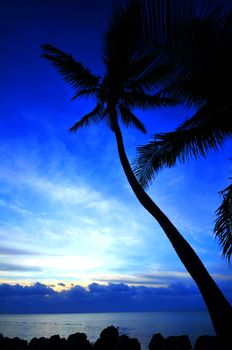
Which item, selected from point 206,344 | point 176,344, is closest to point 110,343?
point 176,344

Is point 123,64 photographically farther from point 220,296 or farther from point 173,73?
point 220,296

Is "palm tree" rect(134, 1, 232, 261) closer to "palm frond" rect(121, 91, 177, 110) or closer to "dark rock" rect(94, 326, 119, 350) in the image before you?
"palm frond" rect(121, 91, 177, 110)

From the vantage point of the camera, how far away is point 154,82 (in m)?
4.93

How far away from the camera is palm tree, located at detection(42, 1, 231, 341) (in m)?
3.96

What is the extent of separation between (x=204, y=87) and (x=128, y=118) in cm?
604

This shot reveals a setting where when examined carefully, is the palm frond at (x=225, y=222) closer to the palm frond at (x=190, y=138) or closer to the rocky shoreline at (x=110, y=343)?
the palm frond at (x=190, y=138)

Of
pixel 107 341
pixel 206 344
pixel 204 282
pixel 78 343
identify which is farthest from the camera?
pixel 107 341

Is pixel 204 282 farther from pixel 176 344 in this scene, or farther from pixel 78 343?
pixel 78 343

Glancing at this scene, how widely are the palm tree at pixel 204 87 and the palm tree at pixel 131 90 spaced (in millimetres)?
331

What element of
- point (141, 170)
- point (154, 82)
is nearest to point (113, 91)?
point (141, 170)

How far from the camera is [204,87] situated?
177 inches

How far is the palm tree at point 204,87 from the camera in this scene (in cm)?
387

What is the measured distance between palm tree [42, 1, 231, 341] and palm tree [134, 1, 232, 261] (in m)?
0.33

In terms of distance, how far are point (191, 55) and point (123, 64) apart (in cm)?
366
